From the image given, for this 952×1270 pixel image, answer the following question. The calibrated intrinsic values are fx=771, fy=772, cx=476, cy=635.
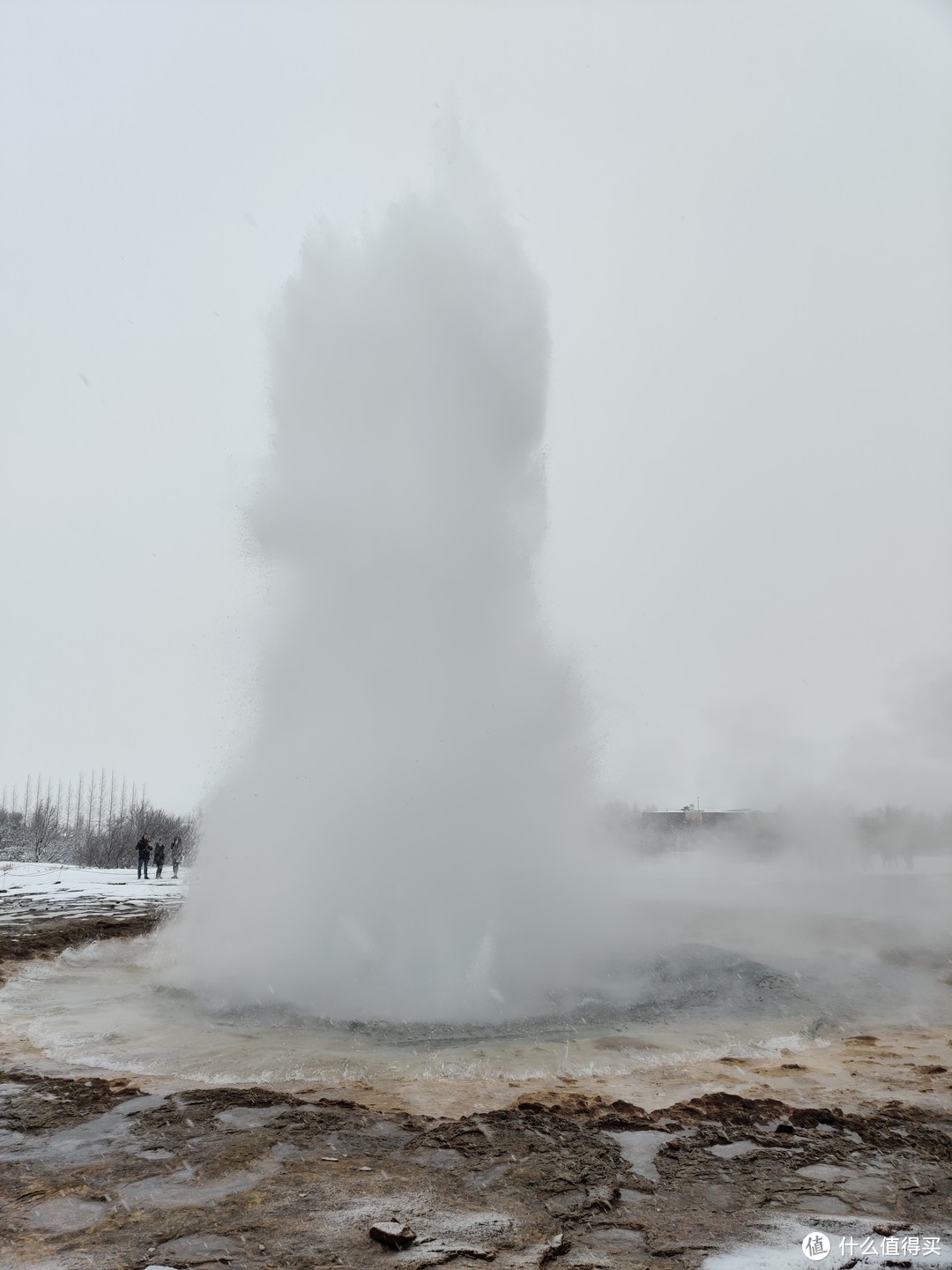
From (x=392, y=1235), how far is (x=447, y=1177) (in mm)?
964

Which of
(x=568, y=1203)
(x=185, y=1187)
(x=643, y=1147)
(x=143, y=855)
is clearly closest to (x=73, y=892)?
(x=143, y=855)

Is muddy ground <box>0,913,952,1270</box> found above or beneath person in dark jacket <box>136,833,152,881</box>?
above

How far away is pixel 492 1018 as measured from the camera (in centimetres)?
871

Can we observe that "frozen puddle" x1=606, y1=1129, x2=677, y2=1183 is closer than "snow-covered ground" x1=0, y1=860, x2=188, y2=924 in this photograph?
Yes

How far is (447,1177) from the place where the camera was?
15.1 ft

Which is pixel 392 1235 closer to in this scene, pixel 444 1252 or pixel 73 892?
pixel 444 1252

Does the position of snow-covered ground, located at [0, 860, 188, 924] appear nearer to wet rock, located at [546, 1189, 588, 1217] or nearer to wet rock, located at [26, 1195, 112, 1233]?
wet rock, located at [26, 1195, 112, 1233]

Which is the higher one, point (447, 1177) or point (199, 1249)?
point (199, 1249)

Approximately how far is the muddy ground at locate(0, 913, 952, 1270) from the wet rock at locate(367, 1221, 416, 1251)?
0.03 m

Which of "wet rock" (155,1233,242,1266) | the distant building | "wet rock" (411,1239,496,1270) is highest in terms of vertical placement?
"wet rock" (411,1239,496,1270)

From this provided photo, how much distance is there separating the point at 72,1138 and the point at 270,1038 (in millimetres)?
2894

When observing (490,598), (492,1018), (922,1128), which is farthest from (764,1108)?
(490,598)

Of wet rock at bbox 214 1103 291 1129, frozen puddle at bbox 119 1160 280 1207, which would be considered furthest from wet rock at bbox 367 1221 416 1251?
wet rock at bbox 214 1103 291 1129

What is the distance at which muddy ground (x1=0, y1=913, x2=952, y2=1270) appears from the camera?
12.3ft
